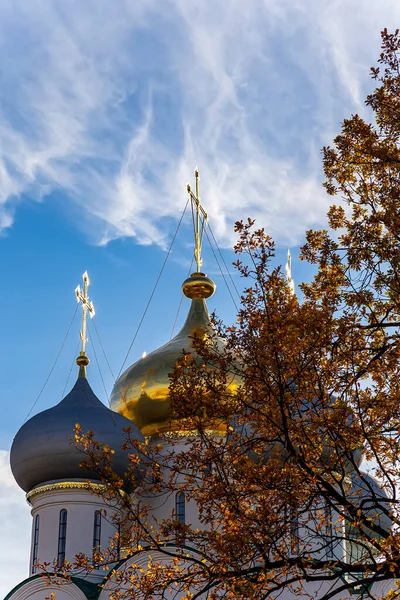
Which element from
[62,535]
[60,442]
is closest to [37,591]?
[62,535]

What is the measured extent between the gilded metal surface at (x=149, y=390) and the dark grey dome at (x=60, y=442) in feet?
3.03

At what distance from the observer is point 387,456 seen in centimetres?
837

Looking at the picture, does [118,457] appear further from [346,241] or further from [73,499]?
[346,241]

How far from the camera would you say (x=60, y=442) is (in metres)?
19.0

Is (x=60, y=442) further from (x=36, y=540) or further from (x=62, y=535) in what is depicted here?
(x=36, y=540)

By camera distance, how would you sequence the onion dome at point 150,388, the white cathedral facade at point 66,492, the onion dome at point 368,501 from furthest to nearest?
the onion dome at point 150,388 → the white cathedral facade at point 66,492 → the onion dome at point 368,501

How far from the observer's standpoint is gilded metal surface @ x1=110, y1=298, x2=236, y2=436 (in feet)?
68.5

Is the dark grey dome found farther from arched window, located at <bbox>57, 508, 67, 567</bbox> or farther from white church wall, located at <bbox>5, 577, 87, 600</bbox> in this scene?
white church wall, located at <bbox>5, 577, 87, 600</bbox>

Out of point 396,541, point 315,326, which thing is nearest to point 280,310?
point 315,326

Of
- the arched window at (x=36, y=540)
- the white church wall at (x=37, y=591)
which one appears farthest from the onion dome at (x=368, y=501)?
the arched window at (x=36, y=540)

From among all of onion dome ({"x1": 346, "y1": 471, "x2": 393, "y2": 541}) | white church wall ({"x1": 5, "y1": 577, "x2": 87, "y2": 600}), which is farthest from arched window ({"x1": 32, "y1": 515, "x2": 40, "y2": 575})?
onion dome ({"x1": 346, "y1": 471, "x2": 393, "y2": 541})

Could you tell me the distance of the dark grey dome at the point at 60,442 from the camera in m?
19.0

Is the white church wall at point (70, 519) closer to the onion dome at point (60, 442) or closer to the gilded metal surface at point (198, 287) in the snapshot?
the onion dome at point (60, 442)

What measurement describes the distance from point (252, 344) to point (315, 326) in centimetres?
56
